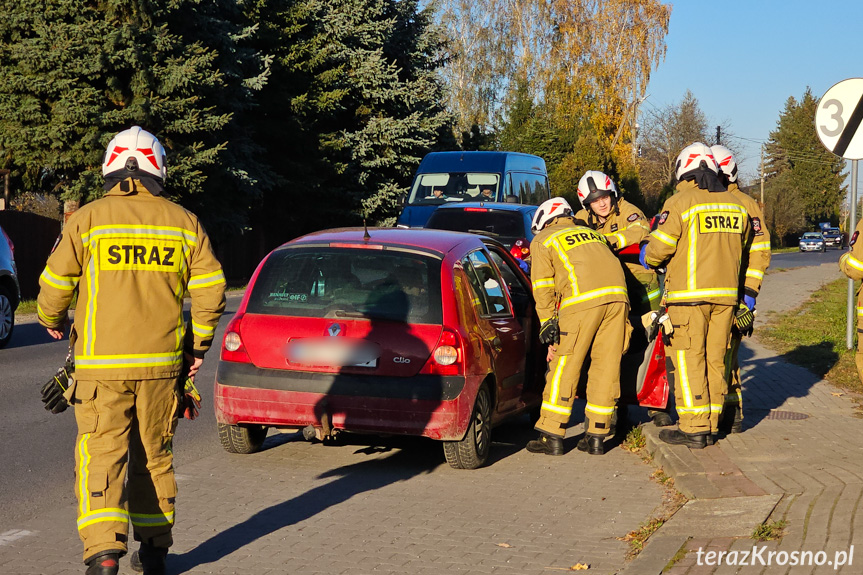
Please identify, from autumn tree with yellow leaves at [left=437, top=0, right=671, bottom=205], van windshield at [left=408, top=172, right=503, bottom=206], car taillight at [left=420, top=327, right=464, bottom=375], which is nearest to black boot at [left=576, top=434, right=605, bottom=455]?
car taillight at [left=420, top=327, right=464, bottom=375]

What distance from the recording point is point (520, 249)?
1355 centimetres

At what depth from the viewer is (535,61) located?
57.8 meters

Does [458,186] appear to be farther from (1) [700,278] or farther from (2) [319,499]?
(2) [319,499]

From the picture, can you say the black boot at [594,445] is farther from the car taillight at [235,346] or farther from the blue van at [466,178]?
the blue van at [466,178]

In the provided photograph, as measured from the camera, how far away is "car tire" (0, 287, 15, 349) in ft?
43.1

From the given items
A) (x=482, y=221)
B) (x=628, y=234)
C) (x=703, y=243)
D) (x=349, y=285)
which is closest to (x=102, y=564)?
(x=349, y=285)

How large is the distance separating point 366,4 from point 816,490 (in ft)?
104

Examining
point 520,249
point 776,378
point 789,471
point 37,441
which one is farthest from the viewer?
point 520,249

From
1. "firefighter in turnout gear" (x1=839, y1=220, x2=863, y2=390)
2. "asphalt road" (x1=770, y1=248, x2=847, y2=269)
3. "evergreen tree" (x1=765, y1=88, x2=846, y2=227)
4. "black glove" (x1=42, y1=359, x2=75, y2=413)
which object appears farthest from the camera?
"evergreen tree" (x1=765, y1=88, x2=846, y2=227)

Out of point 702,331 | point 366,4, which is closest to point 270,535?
point 702,331

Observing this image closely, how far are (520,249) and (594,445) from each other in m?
6.06

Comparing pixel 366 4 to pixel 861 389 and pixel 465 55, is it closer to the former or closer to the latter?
pixel 465 55

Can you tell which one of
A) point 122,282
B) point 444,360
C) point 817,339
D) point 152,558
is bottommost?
point 817,339

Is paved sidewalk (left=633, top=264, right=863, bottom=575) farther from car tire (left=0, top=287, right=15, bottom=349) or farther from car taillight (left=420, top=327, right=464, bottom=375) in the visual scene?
car tire (left=0, top=287, right=15, bottom=349)
